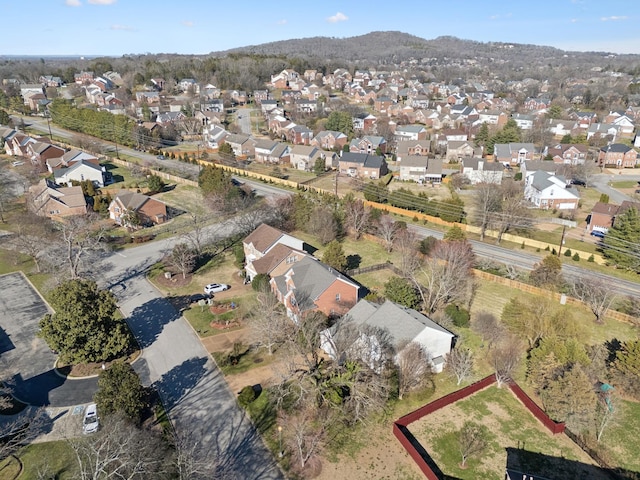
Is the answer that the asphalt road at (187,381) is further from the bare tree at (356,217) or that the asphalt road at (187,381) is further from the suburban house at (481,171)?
the suburban house at (481,171)

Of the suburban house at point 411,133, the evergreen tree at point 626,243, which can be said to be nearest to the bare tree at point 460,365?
the evergreen tree at point 626,243

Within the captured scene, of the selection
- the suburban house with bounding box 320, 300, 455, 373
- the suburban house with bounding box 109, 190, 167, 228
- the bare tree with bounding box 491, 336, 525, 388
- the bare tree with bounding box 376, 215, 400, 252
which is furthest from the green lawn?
the bare tree with bounding box 376, 215, 400, 252

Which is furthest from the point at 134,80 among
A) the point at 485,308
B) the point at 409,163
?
the point at 485,308

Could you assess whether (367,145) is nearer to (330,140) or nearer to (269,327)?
(330,140)

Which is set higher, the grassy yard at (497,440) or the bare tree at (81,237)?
the bare tree at (81,237)

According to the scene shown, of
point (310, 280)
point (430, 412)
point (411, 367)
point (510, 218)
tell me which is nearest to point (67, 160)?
point (310, 280)

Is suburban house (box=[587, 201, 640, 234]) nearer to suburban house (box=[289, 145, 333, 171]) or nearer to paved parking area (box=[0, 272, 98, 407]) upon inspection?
suburban house (box=[289, 145, 333, 171])

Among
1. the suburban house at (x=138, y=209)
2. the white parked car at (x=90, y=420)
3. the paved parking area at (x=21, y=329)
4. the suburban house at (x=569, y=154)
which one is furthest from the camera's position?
the suburban house at (x=569, y=154)
